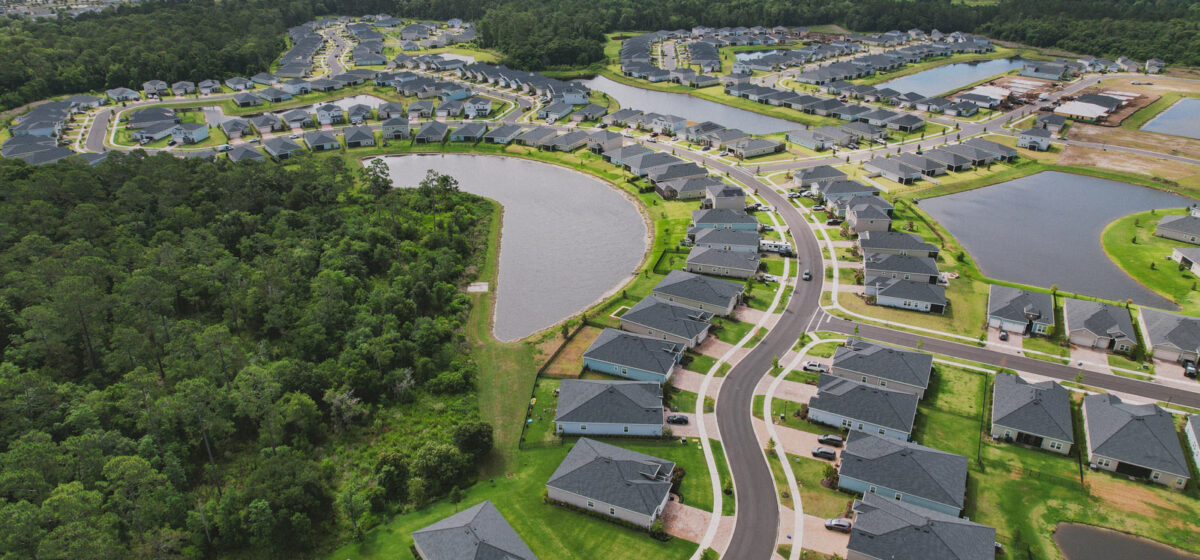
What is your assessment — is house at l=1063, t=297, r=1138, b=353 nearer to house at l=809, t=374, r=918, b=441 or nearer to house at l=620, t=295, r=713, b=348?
house at l=809, t=374, r=918, b=441

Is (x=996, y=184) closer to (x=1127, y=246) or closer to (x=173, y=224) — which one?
(x=1127, y=246)

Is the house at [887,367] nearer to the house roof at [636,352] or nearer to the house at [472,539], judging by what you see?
the house roof at [636,352]

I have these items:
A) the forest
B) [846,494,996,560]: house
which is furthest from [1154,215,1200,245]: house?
the forest

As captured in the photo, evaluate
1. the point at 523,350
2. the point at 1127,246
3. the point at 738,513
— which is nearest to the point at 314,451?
the point at 523,350

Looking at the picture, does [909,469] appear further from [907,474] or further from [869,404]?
[869,404]

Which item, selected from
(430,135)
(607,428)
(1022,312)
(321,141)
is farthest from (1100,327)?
(321,141)

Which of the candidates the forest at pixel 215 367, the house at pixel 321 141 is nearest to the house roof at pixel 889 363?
the forest at pixel 215 367
